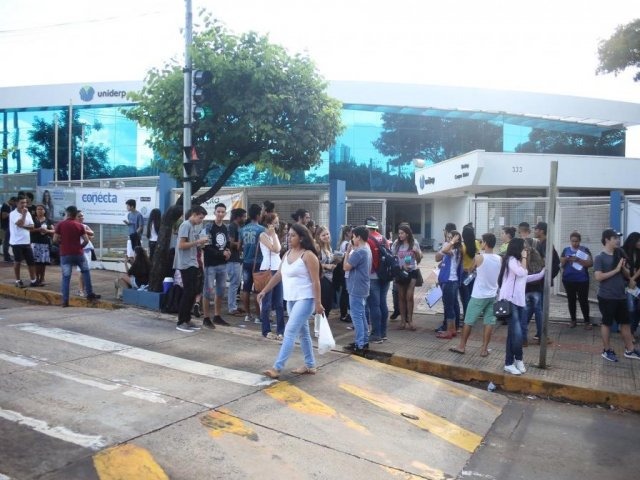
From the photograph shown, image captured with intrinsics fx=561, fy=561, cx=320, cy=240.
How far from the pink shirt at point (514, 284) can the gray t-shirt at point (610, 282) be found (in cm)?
130

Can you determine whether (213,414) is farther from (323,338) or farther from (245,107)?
(245,107)

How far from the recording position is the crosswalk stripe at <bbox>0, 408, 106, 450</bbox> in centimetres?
416

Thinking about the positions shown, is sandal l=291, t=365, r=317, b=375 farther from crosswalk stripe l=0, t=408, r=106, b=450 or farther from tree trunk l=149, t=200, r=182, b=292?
tree trunk l=149, t=200, r=182, b=292

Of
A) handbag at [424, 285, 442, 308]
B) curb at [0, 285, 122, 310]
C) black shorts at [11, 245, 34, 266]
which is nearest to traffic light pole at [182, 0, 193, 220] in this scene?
→ curb at [0, 285, 122, 310]

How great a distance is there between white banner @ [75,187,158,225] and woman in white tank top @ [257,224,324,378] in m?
7.99

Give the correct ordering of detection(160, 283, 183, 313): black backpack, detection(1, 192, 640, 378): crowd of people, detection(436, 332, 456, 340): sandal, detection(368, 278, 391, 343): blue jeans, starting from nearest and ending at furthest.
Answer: detection(1, 192, 640, 378): crowd of people → detection(368, 278, 391, 343): blue jeans → detection(436, 332, 456, 340): sandal → detection(160, 283, 183, 313): black backpack

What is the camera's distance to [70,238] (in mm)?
9453

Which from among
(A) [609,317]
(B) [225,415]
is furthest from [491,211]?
(B) [225,415]

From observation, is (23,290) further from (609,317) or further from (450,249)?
(609,317)

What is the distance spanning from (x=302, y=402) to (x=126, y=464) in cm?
187

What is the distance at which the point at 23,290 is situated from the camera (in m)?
11.1

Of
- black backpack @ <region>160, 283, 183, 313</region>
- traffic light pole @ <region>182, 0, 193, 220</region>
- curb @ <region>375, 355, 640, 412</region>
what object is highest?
traffic light pole @ <region>182, 0, 193, 220</region>

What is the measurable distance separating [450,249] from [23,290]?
8326 mm

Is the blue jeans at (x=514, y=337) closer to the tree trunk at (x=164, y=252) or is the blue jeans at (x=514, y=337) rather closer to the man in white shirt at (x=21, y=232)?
the tree trunk at (x=164, y=252)
